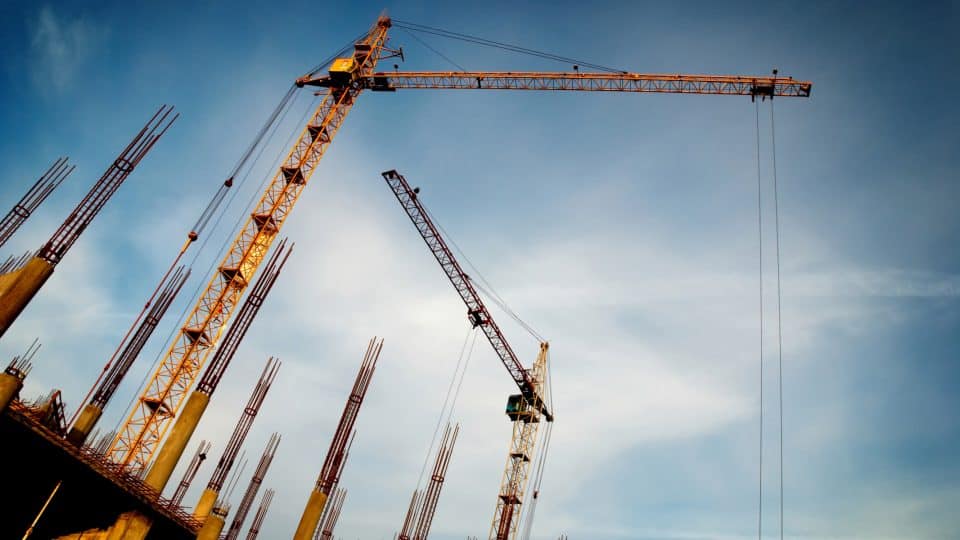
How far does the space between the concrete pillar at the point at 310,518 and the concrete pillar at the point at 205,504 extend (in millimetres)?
7319

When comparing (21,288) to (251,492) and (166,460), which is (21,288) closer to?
(166,460)

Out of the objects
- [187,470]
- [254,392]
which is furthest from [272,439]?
[254,392]

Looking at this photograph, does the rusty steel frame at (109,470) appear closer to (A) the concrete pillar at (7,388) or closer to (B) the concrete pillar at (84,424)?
(A) the concrete pillar at (7,388)

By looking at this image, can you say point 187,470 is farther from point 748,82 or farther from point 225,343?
point 748,82

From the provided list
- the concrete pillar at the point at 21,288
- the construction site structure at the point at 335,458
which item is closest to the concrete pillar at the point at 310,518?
the construction site structure at the point at 335,458

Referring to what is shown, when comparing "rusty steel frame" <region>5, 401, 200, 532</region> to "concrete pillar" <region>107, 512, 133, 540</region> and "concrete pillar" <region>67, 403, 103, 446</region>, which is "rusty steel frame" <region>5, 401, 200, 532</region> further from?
"concrete pillar" <region>67, 403, 103, 446</region>

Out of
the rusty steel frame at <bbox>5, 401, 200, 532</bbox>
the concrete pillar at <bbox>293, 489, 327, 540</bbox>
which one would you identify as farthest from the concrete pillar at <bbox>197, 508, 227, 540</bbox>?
the concrete pillar at <bbox>293, 489, 327, 540</bbox>

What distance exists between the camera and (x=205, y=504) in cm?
2239

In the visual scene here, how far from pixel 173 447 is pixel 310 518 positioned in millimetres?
6082

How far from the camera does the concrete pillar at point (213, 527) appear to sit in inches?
747

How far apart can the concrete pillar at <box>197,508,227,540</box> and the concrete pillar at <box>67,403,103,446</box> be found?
5368mm

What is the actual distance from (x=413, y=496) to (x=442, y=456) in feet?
23.4

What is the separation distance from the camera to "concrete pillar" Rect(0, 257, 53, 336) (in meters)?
13.8

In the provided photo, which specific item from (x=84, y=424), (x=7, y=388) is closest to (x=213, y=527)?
(x=84, y=424)
